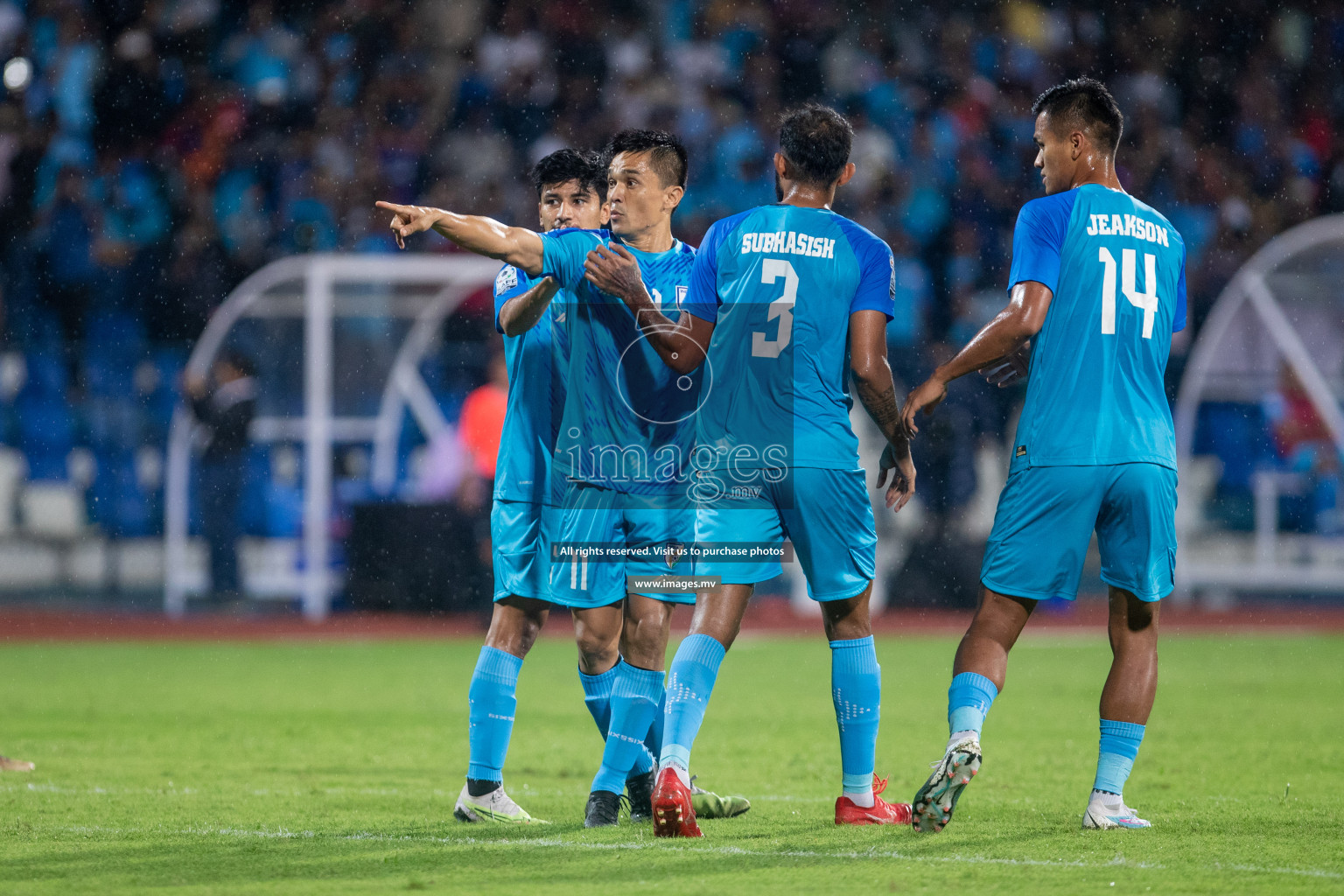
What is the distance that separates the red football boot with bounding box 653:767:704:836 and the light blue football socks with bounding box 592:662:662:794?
1.10 ft

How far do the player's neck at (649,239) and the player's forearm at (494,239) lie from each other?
460 millimetres

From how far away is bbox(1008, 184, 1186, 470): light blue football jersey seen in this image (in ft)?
15.8

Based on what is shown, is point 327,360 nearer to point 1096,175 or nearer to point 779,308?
point 779,308

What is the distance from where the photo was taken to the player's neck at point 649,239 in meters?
5.13

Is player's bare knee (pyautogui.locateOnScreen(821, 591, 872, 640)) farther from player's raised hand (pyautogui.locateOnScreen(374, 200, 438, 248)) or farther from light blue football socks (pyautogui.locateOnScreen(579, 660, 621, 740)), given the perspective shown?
player's raised hand (pyautogui.locateOnScreen(374, 200, 438, 248))

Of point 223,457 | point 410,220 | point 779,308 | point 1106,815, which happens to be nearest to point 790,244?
point 779,308

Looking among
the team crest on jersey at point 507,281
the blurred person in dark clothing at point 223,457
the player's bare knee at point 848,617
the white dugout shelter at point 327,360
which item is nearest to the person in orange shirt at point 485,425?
the white dugout shelter at point 327,360

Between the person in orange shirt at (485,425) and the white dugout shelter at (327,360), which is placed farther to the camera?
the white dugout shelter at (327,360)

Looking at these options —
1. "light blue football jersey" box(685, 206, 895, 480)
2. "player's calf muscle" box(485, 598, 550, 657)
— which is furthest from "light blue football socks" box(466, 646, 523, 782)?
"light blue football jersey" box(685, 206, 895, 480)

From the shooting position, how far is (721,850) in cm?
444

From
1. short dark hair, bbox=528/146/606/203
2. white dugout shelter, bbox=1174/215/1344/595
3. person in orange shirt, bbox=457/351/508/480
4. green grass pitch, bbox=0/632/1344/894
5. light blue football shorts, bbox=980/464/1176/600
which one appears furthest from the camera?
white dugout shelter, bbox=1174/215/1344/595

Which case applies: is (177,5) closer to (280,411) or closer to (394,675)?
(280,411)

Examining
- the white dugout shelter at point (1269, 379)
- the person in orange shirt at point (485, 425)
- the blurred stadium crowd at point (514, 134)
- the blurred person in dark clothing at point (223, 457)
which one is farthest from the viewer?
the blurred stadium crowd at point (514, 134)

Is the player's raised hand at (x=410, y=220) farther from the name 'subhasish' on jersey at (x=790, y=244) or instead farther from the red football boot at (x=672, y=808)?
the red football boot at (x=672, y=808)
